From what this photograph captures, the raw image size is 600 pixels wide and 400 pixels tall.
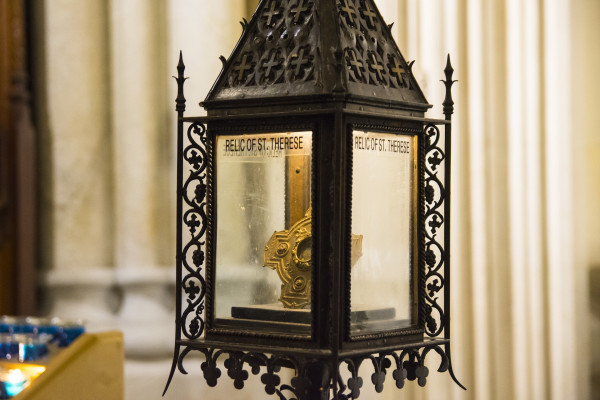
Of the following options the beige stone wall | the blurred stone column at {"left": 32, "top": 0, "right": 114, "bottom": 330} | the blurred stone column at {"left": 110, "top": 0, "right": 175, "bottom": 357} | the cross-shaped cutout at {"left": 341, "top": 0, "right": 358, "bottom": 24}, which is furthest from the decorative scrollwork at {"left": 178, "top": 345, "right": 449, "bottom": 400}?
the blurred stone column at {"left": 32, "top": 0, "right": 114, "bottom": 330}

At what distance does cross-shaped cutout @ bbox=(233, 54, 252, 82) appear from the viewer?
1.71 meters

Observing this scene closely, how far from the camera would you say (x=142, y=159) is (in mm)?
2859

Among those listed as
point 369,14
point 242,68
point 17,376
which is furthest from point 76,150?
point 17,376

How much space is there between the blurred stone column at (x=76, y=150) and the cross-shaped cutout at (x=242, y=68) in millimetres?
1337

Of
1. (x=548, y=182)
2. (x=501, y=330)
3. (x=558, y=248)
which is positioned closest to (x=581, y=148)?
(x=548, y=182)

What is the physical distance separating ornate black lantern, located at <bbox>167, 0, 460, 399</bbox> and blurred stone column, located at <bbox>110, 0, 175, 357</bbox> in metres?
1.11

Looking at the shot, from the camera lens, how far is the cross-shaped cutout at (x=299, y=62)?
1616mm

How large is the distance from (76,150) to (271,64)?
1.47 m

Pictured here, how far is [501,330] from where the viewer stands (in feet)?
8.36

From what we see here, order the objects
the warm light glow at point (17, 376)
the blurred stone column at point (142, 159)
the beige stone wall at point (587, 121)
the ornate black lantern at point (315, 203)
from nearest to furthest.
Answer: the warm light glow at point (17, 376), the ornate black lantern at point (315, 203), the beige stone wall at point (587, 121), the blurred stone column at point (142, 159)

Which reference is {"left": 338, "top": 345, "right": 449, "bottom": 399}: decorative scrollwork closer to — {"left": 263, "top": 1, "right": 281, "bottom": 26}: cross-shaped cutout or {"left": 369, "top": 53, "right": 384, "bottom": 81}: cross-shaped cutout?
{"left": 369, "top": 53, "right": 384, "bottom": 81}: cross-shaped cutout

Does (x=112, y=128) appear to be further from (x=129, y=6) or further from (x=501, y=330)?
(x=501, y=330)

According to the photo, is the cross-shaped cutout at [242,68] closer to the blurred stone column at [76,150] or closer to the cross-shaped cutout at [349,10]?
the cross-shaped cutout at [349,10]

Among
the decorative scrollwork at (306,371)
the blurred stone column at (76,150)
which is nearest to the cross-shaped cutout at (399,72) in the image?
the decorative scrollwork at (306,371)
